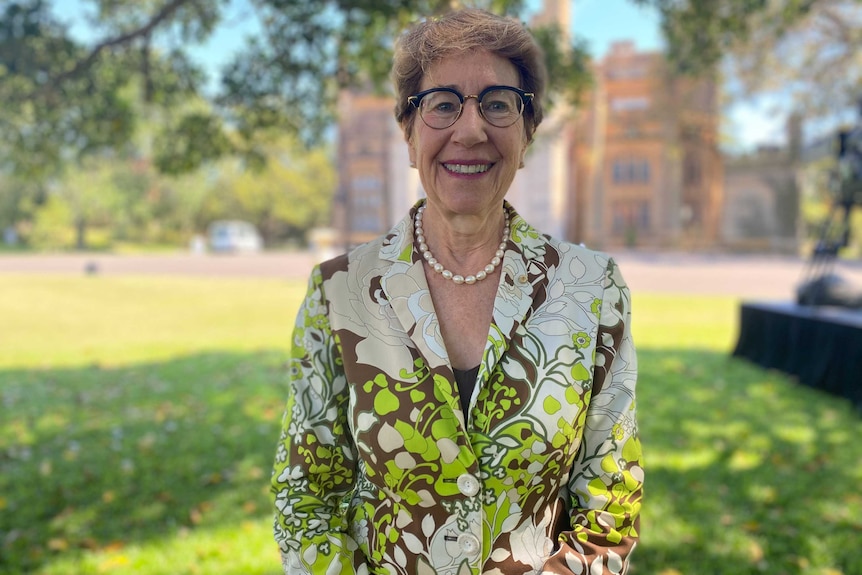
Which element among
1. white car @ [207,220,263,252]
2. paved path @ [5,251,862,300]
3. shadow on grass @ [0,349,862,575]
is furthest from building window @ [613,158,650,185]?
shadow on grass @ [0,349,862,575]

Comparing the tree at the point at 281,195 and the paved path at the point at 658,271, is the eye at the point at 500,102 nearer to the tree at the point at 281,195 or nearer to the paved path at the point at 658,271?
the paved path at the point at 658,271

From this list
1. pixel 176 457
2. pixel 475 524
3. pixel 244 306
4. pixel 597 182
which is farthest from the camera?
pixel 597 182

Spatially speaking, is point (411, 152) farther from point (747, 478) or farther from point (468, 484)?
point (747, 478)

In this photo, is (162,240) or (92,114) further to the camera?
(162,240)

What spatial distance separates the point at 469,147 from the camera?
5.10 feet

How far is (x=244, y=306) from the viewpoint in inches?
616

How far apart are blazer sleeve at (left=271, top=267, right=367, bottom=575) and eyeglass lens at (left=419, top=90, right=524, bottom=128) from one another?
549 mm

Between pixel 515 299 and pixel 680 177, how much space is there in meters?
46.3

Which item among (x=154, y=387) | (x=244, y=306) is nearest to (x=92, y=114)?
(x=154, y=387)

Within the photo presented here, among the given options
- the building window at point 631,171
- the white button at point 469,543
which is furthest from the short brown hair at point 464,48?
the building window at point 631,171

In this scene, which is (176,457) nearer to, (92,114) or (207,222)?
(92,114)

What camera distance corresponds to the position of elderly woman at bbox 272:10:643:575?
1.50 metres

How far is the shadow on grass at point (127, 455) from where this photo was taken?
411 centimetres

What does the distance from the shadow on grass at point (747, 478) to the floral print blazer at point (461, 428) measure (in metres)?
2.37
